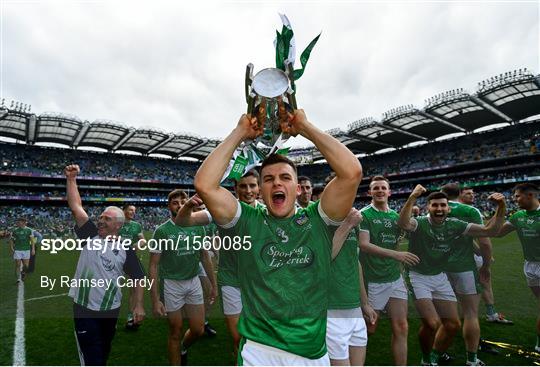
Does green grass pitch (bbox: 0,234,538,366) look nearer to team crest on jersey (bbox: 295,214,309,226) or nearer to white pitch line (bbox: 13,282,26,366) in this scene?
white pitch line (bbox: 13,282,26,366)

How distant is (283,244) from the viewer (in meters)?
Result: 2.39

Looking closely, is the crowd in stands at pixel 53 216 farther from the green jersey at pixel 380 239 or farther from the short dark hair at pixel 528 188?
the short dark hair at pixel 528 188

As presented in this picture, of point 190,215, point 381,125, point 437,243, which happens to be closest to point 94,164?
point 381,125

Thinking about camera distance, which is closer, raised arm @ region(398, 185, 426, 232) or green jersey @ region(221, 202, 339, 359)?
green jersey @ region(221, 202, 339, 359)

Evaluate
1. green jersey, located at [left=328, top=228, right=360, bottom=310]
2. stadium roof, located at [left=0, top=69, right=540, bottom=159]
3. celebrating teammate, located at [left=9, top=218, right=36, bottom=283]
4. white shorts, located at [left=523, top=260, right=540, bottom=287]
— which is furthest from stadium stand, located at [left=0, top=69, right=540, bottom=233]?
green jersey, located at [left=328, top=228, right=360, bottom=310]

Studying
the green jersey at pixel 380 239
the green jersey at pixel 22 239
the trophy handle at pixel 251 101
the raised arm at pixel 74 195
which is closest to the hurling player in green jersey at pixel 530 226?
the green jersey at pixel 380 239

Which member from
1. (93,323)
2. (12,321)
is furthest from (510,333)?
(12,321)

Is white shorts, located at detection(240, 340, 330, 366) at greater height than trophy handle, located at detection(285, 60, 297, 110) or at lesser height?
lesser

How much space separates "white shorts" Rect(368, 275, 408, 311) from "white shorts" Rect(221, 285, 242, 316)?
5.91 ft

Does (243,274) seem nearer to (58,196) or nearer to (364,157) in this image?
(58,196)

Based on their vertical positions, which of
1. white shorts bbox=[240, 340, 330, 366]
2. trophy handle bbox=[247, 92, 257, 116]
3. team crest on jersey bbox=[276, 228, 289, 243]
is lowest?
white shorts bbox=[240, 340, 330, 366]

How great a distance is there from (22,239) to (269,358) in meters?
12.8

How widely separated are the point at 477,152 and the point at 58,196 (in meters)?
57.7

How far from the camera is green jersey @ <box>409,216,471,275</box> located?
4.99m
